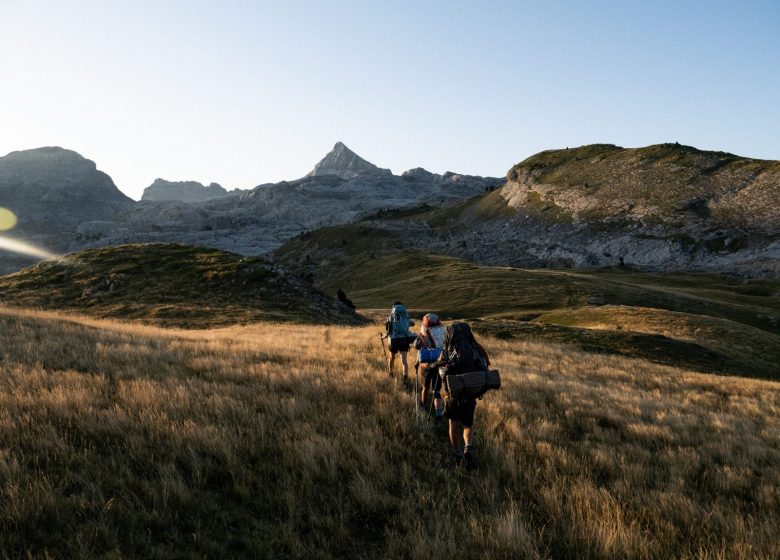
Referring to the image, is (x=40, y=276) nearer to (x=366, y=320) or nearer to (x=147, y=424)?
(x=366, y=320)

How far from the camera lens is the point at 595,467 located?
6.38 m

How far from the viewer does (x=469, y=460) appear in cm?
615

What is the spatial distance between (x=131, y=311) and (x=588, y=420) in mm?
33661

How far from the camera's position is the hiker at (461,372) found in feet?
20.9

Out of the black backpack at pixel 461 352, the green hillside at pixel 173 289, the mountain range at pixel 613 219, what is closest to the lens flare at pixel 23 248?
the mountain range at pixel 613 219

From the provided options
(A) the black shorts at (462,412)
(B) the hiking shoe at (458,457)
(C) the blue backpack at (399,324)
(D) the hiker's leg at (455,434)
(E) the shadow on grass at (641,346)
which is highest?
(C) the blue backpack at (399,324)

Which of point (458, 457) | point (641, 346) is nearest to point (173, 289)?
point (641, 346)

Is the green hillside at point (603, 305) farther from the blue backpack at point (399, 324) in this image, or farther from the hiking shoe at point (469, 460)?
the hiking shoe at point (469, 460)

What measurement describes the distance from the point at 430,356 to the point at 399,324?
10.6ft

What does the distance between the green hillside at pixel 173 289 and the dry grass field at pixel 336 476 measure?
24.4 meters

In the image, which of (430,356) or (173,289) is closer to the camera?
(430,356)

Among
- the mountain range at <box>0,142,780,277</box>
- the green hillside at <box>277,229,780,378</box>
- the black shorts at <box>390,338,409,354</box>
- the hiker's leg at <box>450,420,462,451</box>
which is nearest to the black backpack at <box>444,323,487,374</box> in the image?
the hiker's leg at <box>450,420,462,451</box>

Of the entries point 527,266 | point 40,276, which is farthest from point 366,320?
point 527,266

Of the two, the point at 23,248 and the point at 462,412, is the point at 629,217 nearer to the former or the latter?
the point at 462,412
